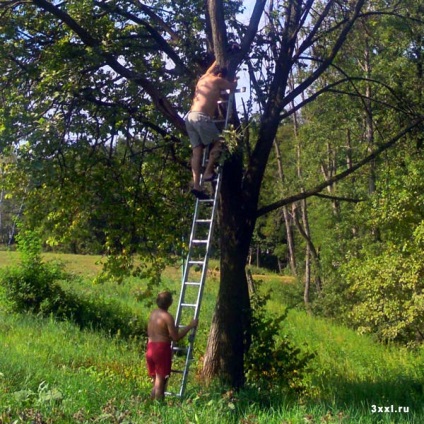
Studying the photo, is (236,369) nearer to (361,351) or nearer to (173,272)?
(361,351)

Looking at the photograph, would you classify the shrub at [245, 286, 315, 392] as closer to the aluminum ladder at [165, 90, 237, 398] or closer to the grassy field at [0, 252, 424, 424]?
the grassy field at [0, 252, 424, 424]

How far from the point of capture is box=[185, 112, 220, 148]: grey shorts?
9.38 meters

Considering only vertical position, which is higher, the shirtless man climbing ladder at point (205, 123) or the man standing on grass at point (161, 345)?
the shirtless man climbing ladder at point (205, 123)

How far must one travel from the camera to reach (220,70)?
986 centimetres

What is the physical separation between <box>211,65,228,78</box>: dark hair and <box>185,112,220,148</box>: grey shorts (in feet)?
2.44

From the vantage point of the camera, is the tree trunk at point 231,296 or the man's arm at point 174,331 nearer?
the man's arm at point 174,331

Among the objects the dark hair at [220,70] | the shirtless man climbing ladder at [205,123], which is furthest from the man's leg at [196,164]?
the dark hair at [220,70]

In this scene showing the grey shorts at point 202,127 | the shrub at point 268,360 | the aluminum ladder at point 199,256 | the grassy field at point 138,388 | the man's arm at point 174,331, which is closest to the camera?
the grassy field at point 138,388

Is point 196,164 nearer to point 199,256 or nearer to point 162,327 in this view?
point 162,327

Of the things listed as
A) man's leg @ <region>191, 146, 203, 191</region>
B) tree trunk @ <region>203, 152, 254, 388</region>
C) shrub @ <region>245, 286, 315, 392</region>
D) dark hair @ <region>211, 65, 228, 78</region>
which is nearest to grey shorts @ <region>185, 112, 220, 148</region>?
man's leg @ <region>191, 146, 203, 191</region>

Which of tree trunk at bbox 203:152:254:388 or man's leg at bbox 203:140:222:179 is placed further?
tree trunk at bbox 203:152:254:388

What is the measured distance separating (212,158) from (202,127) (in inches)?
17.5

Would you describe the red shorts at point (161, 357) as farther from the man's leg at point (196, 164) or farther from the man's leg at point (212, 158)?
the man's leg at point (212, 158)

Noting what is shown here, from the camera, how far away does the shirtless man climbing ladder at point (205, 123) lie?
9.41 metres
